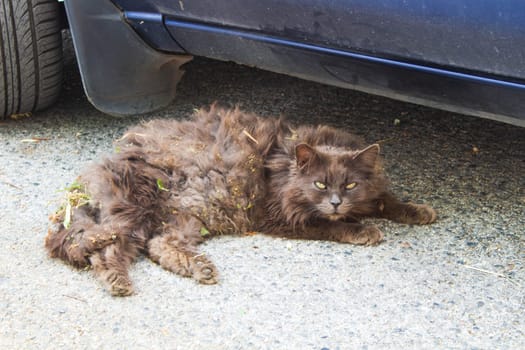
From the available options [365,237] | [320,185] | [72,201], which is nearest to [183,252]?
[72,201]

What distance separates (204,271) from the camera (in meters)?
3.43

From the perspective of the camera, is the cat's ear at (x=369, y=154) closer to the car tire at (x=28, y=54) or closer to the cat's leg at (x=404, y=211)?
the cat's leg at (x=404, y=211)

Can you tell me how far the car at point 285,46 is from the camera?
3305 mm

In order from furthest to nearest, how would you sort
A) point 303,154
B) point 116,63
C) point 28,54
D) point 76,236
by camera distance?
1. point 28,54
2. point 116,63
3. point 303,154
4. point 76,236

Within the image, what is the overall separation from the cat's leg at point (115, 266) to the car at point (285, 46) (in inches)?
55.1

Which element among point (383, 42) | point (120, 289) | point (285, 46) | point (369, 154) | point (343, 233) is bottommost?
point (120, 289)

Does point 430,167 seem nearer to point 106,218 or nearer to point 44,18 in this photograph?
point 106,218

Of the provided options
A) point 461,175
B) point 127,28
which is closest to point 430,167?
point 461,175

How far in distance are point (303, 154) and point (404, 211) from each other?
2.23 ft

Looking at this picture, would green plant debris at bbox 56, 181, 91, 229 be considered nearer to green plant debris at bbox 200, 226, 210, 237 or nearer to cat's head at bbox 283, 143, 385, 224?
green plant debris at bbox 200, 226, 210, 237

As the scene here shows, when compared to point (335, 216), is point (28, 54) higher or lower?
higher

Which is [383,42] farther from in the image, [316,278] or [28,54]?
[28,54]

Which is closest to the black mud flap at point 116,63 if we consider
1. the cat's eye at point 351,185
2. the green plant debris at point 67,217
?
the green plant debris at point 67,217

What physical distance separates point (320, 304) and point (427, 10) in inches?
56.9
